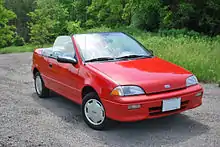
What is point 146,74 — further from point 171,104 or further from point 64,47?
point 64,47

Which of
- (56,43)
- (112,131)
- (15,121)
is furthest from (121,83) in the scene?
(56,43)

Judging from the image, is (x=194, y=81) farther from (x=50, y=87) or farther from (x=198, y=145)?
(x=50, y=87)

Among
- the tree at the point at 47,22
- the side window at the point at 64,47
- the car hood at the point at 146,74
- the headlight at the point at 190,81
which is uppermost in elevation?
the side window at the point at 64,47

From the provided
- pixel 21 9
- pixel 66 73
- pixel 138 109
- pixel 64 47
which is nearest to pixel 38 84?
pixel 64 47

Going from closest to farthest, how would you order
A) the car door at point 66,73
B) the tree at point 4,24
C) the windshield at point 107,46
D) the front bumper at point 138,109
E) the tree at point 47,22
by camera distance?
the front bumper at point 138,109
the car door at point 66,73
the windshield at point 107,46
the tree at point 4,24
the tree at point 47,22

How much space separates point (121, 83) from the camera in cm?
425

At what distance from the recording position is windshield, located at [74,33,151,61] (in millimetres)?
5223

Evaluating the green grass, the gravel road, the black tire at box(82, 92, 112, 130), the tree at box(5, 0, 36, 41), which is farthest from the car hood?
the tree at box(5, 0, 36, 41)

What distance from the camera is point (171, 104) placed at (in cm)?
432

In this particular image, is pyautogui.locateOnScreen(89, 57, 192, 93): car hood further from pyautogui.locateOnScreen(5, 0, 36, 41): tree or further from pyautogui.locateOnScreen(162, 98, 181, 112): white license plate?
pyautogui.locateOnScreen(5, 0, 36, 41): tree

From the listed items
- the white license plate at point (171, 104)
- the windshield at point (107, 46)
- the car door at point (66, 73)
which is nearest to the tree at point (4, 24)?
the car door at point (66, 73)

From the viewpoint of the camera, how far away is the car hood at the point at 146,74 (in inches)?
169

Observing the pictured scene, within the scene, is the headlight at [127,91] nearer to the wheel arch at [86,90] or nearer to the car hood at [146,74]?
the car hood at [146,74]

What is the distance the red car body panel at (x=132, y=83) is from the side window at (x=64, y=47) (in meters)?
0.17
